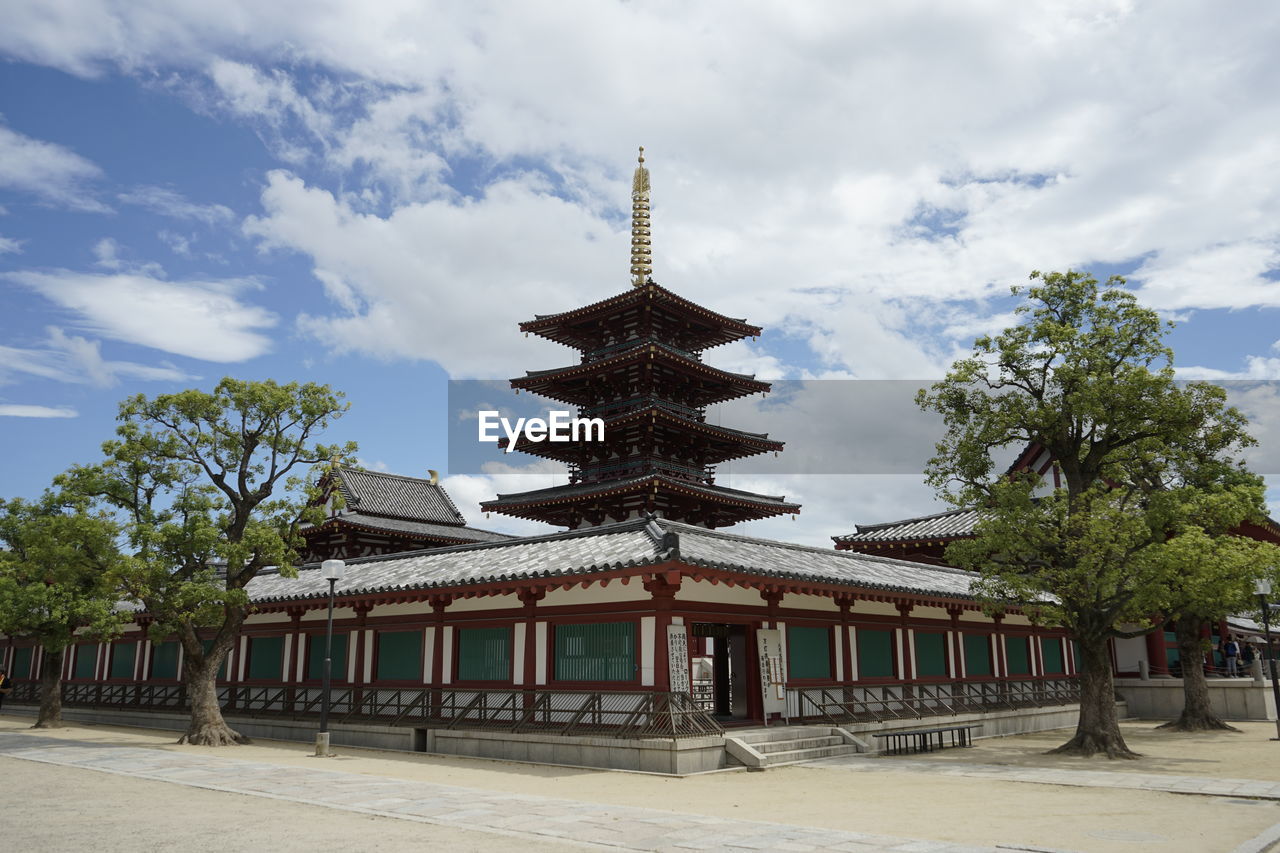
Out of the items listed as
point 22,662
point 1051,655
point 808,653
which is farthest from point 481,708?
point 22,662

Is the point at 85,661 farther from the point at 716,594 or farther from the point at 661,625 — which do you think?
the point at 716,594

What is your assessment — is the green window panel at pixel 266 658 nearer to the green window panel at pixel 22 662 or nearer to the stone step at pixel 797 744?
the stone step at pixel 797 744

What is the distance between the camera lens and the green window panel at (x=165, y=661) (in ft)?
99.1

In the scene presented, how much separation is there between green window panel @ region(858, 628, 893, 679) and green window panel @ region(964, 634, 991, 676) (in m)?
4.22

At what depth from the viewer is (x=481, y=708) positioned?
20328 mm

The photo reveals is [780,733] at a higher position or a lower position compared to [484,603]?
lower

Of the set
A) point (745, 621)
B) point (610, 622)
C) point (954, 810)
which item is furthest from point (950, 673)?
point (954, 810)

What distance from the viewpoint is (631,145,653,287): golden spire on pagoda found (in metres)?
40.3

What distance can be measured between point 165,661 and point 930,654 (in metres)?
24.8

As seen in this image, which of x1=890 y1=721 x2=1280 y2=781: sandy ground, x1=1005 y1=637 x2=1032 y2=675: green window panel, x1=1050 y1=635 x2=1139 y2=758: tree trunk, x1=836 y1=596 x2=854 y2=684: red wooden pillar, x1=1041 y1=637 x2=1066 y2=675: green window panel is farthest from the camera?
x1=1041 y1=637 x2=1066 y2=675: green window panel

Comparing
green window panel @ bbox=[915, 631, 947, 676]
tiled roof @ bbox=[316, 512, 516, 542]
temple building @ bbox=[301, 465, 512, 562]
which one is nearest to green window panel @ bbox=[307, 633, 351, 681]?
temple building @ bbox=[301, 465, 512, 562]

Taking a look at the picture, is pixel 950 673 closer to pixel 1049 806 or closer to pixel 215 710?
pixel 1049 806

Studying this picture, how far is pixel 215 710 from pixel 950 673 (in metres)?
19.7

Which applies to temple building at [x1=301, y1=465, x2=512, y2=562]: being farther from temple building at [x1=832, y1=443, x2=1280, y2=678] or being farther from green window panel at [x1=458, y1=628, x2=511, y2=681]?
temple building at [x1=832, y1=443, x2=1280, y2=678]
